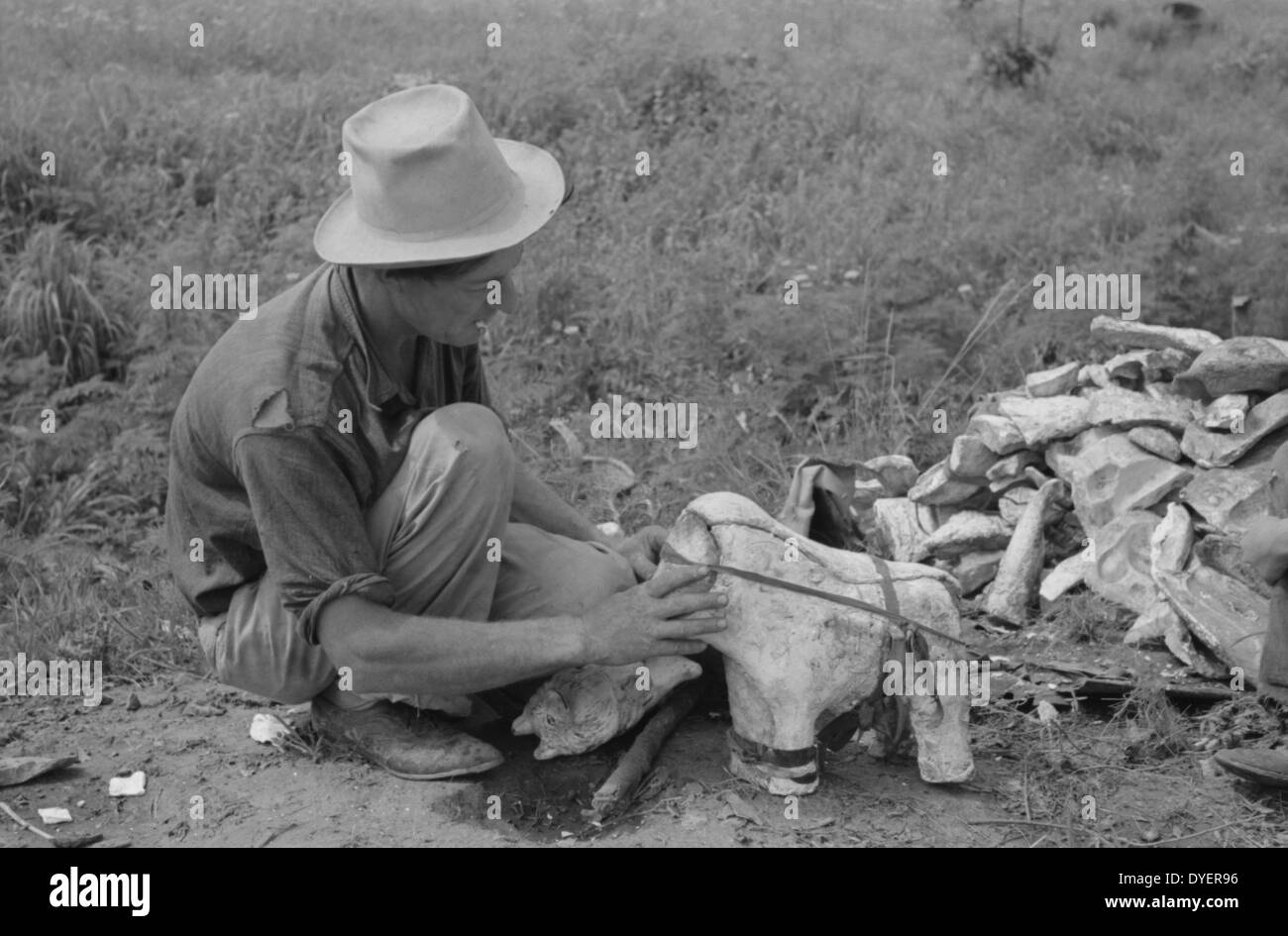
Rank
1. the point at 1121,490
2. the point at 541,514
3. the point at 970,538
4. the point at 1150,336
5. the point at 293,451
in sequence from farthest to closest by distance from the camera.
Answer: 1. the point at 1150,336
2. the point at 970,538
3. the point at 1121,490
4. the point at 541,514
5. the point at 293,451

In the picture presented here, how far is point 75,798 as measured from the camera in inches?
133

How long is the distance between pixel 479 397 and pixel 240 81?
16.9 feet

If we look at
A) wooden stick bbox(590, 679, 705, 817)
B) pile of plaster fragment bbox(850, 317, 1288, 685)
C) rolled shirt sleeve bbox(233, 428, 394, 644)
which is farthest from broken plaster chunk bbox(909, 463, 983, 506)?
rolled shirt sleeve bbox(233, 428, 394, 644)

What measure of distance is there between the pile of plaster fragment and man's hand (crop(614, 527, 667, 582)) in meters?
1.40

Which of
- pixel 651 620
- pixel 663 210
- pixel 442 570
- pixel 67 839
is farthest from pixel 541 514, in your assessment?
pixel 663 210

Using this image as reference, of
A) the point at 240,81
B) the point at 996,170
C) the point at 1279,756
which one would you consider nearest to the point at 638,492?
the point at 1279,756

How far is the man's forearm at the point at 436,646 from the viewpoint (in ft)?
9.51

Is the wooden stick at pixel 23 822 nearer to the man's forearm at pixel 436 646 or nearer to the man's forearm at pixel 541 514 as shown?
the man's forearm at pixel 436 646

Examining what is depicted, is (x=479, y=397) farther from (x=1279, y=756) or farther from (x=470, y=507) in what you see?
(x=1279, y=756)

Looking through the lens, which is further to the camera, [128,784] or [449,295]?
[128,784]

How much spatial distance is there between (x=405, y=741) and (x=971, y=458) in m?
2.27

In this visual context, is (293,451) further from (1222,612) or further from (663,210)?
(663,210)

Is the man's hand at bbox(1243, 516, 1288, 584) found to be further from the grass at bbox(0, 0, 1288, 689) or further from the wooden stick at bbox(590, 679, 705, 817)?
the grass at bbox(0, 0, 1288, 689)

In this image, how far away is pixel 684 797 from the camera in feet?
10.4
